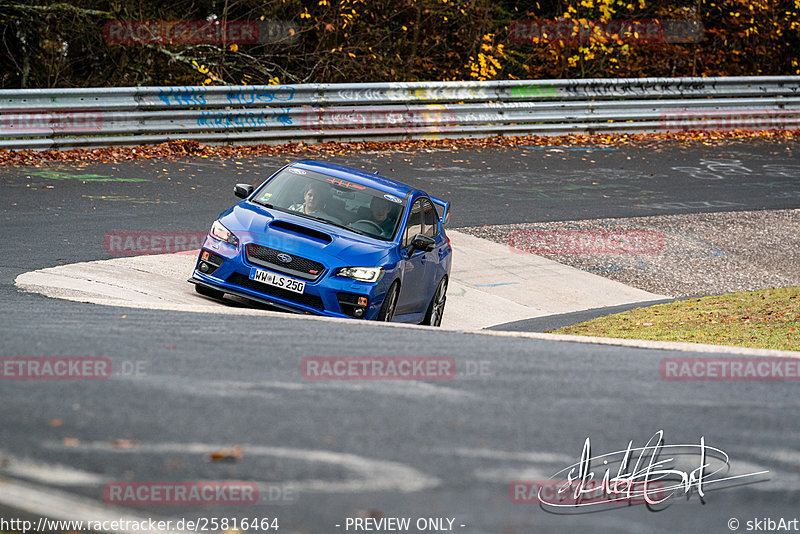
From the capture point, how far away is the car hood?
30.3 feet

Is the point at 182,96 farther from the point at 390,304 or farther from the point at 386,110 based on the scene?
the point at 390,304

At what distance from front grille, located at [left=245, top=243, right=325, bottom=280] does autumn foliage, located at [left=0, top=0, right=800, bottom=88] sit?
42.4 feet

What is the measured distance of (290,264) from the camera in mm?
9211

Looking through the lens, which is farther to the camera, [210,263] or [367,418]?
[210,263]

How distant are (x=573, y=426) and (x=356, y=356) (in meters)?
1.59

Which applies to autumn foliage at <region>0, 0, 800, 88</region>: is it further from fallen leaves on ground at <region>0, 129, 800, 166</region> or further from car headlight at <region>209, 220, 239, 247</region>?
car headlight at <region>209, 220, 239, 247</region>

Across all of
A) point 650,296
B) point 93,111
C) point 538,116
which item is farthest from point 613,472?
point 538,116

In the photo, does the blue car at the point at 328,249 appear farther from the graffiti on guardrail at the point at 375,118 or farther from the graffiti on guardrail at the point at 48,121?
the graffiti on guardrail at the point at 375,118

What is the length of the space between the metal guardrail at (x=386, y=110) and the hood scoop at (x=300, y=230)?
8726 mm

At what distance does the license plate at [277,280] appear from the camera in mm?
9156

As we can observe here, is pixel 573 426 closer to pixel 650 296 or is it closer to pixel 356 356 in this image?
pixel 356 356

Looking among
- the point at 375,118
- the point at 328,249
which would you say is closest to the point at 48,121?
the point at 375,118

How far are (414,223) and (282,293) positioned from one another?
6.22 ft

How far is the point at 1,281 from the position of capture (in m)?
9.14
